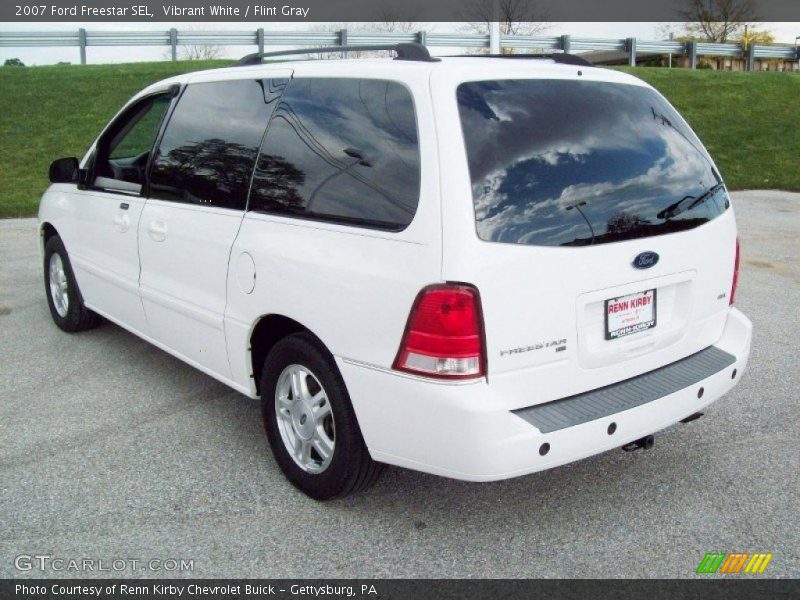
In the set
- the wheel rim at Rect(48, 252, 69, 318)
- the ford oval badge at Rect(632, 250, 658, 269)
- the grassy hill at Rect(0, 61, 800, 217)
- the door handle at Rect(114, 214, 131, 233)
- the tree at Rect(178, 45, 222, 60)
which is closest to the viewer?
the ford oval badge at Rect(632, 250, 658, 269)

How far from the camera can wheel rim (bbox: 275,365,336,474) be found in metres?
3.50

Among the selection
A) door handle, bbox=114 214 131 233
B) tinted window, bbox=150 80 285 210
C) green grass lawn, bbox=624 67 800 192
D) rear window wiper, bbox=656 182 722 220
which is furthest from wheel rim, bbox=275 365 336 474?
green grass lawn, bbox=624 67 800 192

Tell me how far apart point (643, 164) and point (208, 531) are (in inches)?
93.2

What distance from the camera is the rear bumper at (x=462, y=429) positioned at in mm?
2871

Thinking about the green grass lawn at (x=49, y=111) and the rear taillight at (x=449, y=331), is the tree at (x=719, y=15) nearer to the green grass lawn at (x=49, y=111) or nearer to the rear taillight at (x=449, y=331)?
the green grass lawn at (x=49, y=111)

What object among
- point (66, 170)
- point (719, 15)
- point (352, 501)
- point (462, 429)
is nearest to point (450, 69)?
point (462, 429)

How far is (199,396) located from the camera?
4945 mm

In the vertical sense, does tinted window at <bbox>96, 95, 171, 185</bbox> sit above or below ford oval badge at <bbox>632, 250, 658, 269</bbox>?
above

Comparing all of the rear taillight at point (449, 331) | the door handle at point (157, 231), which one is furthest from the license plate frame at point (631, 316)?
the door handle at point (157, 231)

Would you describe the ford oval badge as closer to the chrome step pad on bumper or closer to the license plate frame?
the license plate frame

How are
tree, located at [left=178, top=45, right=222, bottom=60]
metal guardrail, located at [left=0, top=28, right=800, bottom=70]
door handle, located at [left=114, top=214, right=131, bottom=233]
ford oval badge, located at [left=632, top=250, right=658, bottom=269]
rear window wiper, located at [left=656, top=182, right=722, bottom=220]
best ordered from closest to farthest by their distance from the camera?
ford oval badge, located at [left=632, top=250, right=658, bottom=269] → rear window wiper, located at [left=656, top=182, right=722, bottom=220] → door handle, located at [left=114, top=214, right=131, bottom=233] → metal guardrail, located at [left=0, top=28, right=800, bottom=70] → tree, located at [left=178, top=45, right=222, bottom=60]

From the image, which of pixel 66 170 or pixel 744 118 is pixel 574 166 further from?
pixel 744 118

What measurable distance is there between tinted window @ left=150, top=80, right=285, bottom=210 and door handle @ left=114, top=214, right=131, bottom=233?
1.15 ft

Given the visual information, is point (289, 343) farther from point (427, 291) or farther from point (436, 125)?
point (436, 125)
